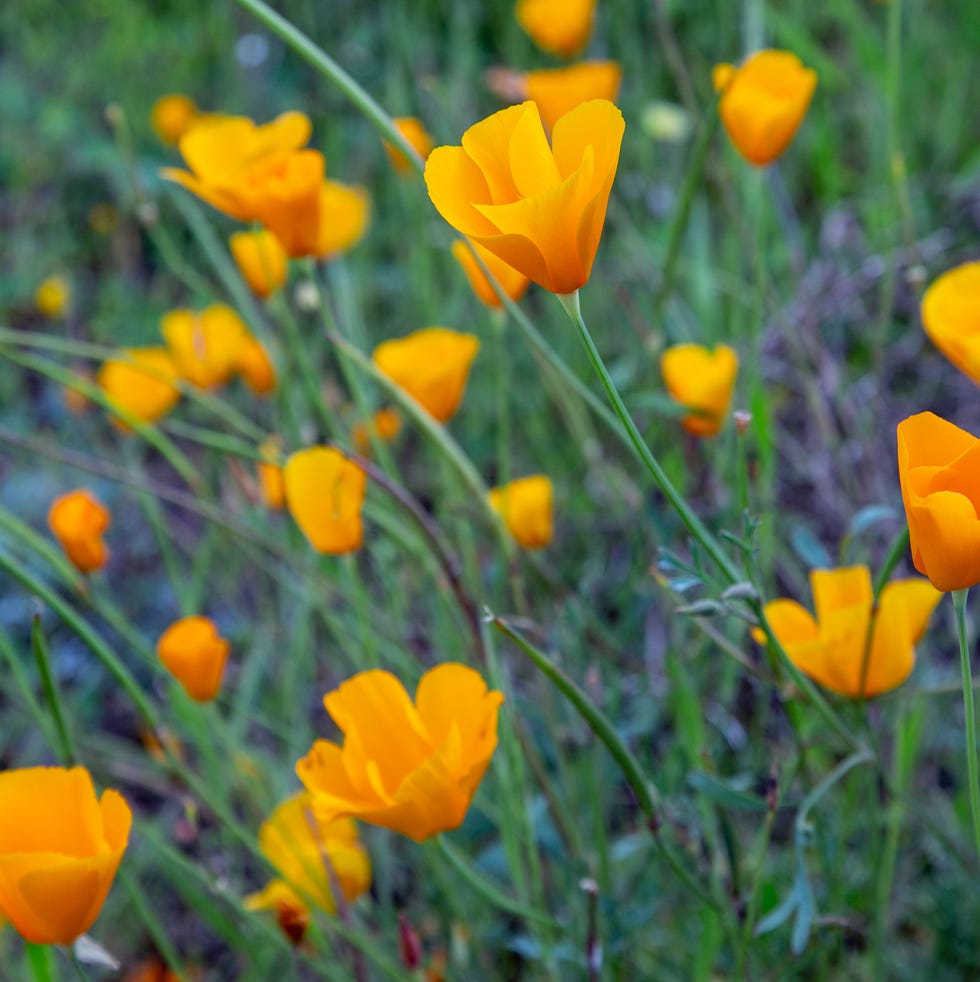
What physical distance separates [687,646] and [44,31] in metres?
2.00

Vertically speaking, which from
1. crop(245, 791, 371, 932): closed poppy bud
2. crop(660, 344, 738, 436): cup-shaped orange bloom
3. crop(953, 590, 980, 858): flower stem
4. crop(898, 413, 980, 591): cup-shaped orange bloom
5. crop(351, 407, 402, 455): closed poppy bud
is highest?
crop(898, 413, 980, 591): cup-shaped orange bloom

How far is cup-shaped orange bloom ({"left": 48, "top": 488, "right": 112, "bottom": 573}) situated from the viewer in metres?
0.82

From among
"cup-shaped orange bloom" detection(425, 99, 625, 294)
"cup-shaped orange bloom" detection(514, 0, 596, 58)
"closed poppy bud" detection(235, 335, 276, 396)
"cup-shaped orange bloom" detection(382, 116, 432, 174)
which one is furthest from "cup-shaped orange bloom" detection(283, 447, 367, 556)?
"cup-shaped orange bloom" detection(514, 0, 596, 58)

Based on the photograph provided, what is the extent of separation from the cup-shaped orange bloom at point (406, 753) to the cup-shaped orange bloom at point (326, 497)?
11 centimetres

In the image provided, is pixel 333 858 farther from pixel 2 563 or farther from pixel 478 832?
pixel 2 563

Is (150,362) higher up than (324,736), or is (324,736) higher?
(150,362)

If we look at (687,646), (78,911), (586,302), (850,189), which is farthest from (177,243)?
(78,911)

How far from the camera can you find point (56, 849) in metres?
0.61

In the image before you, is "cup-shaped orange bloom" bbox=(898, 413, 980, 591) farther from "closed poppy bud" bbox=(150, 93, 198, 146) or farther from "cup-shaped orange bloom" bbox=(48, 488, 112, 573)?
"closed poppy bud" bbox=(150, 93, 198, 146)

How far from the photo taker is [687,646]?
42.4 inches

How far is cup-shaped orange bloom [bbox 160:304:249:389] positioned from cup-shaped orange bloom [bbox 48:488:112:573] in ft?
1.14

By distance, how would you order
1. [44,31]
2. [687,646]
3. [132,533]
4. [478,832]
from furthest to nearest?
[44,31], [132,533], [687,646], [478,832]

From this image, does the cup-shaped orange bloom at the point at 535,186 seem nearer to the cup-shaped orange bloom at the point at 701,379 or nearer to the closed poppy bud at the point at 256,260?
the cup-shaped orange bloom at the point at 701,379

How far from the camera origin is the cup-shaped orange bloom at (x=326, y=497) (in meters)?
0.71
